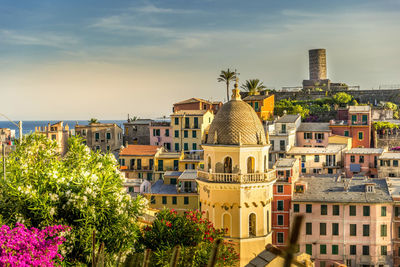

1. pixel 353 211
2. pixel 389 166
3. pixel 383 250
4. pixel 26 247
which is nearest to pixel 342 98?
pixel 389 166

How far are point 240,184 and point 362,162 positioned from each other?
1615 inches

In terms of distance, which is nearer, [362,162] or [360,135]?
[362,162]

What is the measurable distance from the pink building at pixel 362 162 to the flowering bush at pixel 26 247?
50.3 metres

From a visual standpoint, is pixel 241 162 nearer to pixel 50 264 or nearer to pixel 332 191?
pixel 50 264

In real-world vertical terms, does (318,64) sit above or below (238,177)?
above

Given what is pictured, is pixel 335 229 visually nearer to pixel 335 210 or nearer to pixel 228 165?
pixel 335 210

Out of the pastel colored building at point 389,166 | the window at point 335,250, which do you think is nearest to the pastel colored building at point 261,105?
the pastel colored building at point 389,166

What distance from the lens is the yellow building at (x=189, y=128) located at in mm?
68000

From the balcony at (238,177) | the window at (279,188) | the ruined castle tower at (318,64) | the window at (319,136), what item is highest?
the ruined castle tower at (318,64)

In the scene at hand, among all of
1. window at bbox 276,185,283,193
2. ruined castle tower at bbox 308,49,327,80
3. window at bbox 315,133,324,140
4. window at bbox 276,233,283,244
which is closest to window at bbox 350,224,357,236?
window at bbox 276,233,283,244

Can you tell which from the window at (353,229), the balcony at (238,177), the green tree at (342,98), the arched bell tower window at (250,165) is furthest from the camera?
the green tree at (342,98)

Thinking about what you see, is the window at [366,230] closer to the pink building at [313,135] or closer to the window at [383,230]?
the window at [383,230]

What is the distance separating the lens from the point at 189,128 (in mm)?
68812

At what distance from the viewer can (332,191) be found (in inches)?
1971
